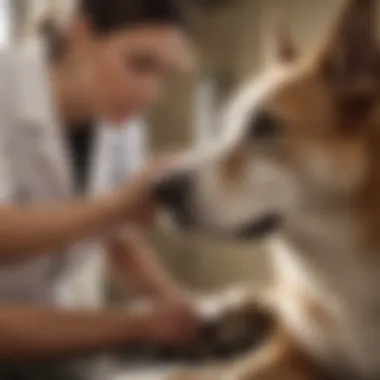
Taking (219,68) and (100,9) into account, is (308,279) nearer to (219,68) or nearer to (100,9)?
(100,9)

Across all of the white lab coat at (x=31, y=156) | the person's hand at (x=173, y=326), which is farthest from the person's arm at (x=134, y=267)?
the person's hand at (x=173, y=326)

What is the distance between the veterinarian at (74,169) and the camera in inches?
39.0

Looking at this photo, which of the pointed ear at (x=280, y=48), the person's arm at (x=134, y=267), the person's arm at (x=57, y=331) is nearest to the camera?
the person's arm at (x=57, y=331)

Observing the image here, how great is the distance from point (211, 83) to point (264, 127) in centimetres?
115

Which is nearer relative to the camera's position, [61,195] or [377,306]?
[377,306]

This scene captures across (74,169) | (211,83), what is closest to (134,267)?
(74,169)

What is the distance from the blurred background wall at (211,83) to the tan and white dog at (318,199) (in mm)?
856

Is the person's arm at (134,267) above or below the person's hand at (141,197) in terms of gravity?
above

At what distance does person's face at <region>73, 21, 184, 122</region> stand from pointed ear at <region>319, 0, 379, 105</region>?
0.95 feet

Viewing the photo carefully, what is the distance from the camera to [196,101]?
7.21 feet

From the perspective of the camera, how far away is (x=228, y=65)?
215 centimetres

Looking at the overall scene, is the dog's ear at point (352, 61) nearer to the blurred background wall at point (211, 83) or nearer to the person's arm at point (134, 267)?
the person's arm at point (134, 267)

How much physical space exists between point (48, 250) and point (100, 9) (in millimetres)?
369

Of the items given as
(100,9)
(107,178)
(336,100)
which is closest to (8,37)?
(107,178)
